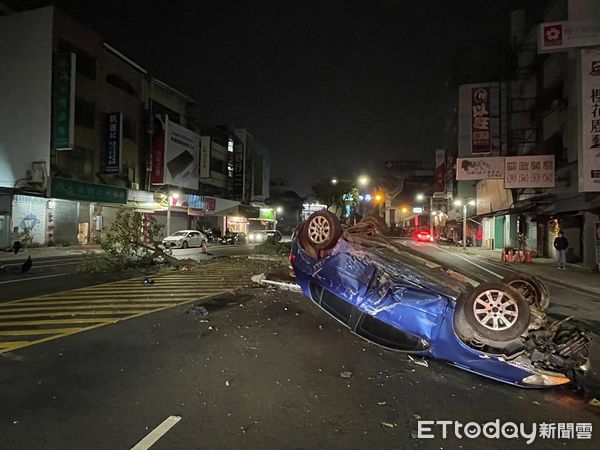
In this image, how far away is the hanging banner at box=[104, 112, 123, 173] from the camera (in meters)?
34.2

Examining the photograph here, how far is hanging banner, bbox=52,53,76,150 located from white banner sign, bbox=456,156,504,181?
26294 millimetres

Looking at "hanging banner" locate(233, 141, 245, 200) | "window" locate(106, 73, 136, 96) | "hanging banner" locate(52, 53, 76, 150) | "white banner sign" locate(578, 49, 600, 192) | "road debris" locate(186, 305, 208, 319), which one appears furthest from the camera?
"hanging banner" locate(233, 141, 245, 200)

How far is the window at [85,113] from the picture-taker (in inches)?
1268

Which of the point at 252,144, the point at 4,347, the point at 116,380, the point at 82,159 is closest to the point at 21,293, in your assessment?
the point at 4,347

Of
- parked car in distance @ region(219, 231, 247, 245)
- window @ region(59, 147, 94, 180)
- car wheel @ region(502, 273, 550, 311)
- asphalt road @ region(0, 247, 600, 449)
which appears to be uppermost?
window @ region(59, 147, 94, 180)

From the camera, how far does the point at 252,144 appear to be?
63.5 metres

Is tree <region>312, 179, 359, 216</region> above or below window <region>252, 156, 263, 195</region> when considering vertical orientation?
below

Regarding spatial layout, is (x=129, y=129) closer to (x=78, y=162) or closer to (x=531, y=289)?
(x=78, y=162)

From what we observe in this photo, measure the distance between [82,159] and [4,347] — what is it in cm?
3069

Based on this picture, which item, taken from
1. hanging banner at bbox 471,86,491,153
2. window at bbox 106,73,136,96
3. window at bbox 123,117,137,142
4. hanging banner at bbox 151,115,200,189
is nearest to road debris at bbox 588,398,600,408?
hanging banner at bbox 471,86,491,153

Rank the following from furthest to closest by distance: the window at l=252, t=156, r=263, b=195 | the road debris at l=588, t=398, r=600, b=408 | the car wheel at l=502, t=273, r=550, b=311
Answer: the window at l=252, t=156, r=263, b=195 → the car wheel at l=502, t=273, r=550, b=311 → the road debris at l=588, t=398, r=600, b=408

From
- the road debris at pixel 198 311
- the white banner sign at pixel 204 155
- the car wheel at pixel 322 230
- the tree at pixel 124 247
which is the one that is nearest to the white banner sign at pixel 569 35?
the car wheel at pixel 322 230

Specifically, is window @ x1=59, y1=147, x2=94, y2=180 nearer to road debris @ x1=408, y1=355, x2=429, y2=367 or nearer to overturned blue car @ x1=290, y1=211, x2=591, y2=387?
overturned blue car @ x1=290, y1=211, x2=591, y2=387

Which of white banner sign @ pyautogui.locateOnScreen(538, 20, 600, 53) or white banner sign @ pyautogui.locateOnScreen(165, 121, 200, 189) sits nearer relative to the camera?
white banner sign @ pyautogui.locateOnScreen(538, 20, 600, 53)
